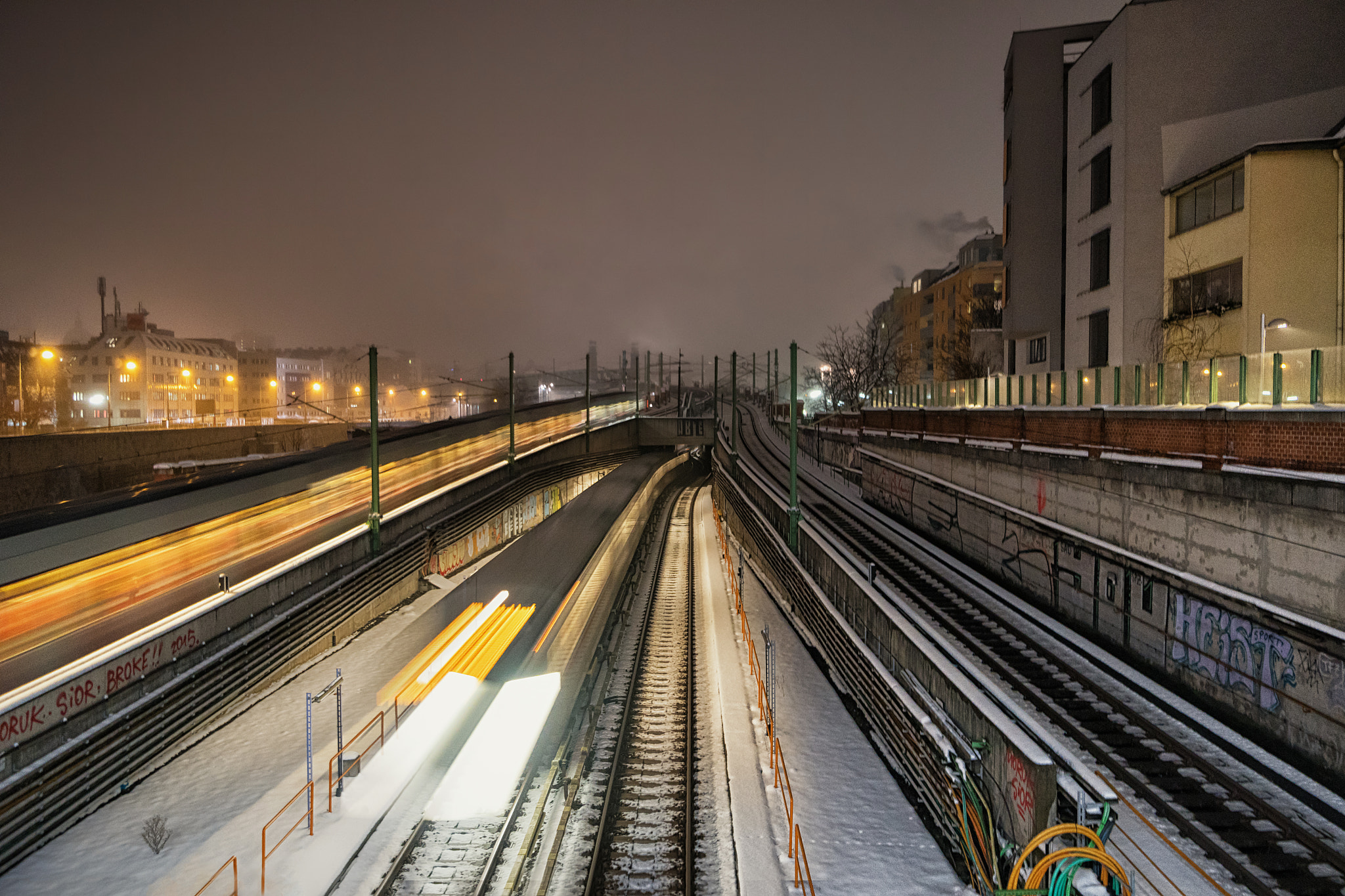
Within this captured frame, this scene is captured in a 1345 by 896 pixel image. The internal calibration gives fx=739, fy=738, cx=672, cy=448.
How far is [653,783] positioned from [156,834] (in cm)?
715

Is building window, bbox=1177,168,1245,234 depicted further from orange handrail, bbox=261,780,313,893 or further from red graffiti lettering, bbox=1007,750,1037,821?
orange handrail, bbox=261,780,313,893

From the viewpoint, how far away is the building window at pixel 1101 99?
29.1 metres

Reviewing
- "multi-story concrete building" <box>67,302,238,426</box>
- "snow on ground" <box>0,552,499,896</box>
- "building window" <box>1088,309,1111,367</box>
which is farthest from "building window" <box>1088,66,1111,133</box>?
"multi-story concrete building" <box>67,302,238,426</box>

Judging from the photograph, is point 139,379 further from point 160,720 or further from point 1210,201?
point 1210,201

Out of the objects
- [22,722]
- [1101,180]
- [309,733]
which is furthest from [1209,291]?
[22,722]

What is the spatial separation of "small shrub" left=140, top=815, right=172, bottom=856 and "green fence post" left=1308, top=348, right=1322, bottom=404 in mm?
18954

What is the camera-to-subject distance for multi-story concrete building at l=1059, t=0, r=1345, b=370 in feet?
86.1

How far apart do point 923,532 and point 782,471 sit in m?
17.1

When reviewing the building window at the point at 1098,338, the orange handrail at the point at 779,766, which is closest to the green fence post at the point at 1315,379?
the orange handrail at the point at 779,766

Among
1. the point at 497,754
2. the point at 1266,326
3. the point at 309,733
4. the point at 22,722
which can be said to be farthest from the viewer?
the point at 1266,326

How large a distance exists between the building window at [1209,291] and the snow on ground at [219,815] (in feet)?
85.9

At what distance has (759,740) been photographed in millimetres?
13391

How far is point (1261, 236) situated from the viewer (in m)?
21.5

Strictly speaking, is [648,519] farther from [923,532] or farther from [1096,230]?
[1096,230]
